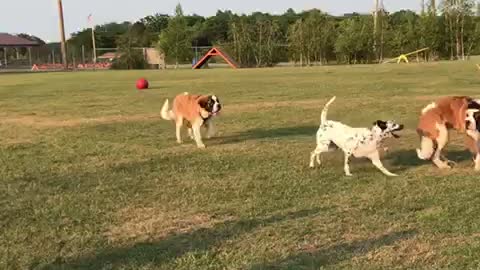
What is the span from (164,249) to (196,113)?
4.73 metres

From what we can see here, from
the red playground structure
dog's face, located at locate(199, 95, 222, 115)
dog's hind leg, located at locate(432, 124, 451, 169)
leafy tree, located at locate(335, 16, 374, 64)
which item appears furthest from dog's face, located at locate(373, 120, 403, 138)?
leafy tree, located at locate(335, 16, 374, 64)

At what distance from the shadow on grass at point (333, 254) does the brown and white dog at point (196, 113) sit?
4.60 meters

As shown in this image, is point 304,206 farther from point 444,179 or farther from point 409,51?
point 409,51

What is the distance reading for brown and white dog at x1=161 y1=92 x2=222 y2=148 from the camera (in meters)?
8.92

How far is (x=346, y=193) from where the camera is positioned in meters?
6.01

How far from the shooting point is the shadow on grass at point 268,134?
9.73m

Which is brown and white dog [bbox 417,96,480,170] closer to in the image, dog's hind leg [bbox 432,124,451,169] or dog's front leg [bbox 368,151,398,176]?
dog's hind leg [bbox 432,124,451,169]

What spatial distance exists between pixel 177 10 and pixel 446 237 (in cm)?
5535

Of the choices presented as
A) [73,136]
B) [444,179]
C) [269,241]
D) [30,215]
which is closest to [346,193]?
[444,179]

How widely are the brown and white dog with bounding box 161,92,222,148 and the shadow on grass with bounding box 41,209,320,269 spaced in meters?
3.94

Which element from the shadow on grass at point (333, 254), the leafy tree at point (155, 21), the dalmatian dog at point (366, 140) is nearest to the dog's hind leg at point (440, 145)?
the dalmatian dog at point (366, 140)

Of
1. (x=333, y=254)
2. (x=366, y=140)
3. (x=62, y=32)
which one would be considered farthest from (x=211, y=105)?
(x=62, y=32)

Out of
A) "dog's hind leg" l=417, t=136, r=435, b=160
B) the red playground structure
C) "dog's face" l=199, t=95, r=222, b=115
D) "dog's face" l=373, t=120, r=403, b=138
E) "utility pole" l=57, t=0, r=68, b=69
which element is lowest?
"dog's hind leg" l=417, t=136, r=435, b=160

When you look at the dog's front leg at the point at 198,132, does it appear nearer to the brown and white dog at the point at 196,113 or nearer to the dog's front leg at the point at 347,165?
the brown and white dog at the point at 196,113
